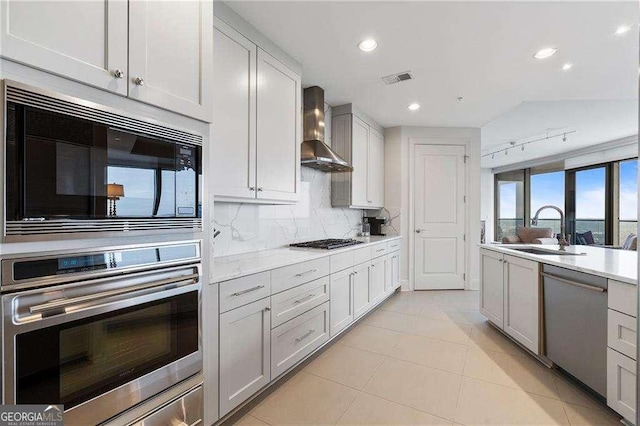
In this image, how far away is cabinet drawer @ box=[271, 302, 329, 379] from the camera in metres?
2.03

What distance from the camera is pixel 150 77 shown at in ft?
3.98

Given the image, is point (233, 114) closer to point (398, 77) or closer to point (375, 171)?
point (398, 77)

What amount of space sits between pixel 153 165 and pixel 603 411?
282 centimetres

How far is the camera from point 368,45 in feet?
8.13

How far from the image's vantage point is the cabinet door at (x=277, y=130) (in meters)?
2.28

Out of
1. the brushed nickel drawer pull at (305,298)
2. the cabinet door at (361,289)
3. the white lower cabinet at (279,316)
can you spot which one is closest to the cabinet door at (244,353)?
the white lower cabinet at (279,316)

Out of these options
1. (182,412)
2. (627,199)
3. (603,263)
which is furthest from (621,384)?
(627,199)

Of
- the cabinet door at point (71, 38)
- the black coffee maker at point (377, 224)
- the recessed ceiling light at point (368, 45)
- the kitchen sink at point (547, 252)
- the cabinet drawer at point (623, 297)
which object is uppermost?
the recessed ceiling light at point (368, 45)

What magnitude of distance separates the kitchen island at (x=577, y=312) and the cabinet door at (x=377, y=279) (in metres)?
1.25

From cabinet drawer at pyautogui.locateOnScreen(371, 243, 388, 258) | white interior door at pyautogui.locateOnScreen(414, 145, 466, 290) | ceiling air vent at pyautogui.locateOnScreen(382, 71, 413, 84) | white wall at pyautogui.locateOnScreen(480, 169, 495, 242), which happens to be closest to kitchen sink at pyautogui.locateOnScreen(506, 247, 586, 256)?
cabinet drawer at pyautogui.locateOnScreen(371, 243, 388, 258)

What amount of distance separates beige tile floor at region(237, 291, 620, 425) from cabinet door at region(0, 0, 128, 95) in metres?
1.88

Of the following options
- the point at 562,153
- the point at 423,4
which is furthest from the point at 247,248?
the point at 562,153

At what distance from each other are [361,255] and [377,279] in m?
0.60

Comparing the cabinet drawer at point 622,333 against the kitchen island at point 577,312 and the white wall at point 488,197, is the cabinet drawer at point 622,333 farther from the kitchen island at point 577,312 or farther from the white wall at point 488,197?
the white wall at point 488,197
